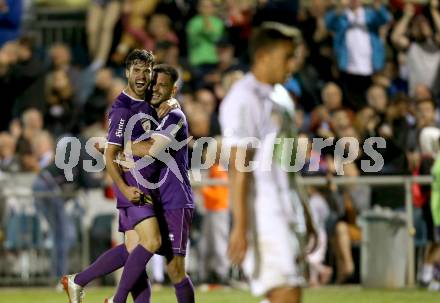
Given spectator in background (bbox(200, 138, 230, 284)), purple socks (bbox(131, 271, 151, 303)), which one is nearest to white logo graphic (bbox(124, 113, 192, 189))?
purple socks (bbox(131, 271, 151, 303))

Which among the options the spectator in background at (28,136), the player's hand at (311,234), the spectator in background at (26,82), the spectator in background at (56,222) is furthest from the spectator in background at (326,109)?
the player's hand at (311,234)

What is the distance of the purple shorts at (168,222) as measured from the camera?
10.6 m

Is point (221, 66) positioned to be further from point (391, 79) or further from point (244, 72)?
point (391, 79)

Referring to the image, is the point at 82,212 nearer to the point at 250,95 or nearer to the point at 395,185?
the point at 395,185

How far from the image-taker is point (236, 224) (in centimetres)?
750

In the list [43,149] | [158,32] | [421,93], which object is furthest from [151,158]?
[158,32]

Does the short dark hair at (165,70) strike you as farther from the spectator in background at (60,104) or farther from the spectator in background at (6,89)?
the spectator in background at (6,89)

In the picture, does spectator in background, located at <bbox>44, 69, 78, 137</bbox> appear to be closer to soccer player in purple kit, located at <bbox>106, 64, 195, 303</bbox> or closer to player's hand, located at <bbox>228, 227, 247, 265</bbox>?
soccer player in purple kit, located at <bbox>106, 64, 195, 303</bbox>

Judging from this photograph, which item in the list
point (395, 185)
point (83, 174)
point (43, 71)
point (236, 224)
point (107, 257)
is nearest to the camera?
point (236, 224)

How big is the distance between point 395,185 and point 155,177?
7144 millimetres

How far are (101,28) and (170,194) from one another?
37.2 feet

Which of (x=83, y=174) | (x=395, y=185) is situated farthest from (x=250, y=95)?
(x=83, y=174)

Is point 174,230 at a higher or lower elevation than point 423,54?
Result: lower

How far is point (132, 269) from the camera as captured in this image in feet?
34.7
